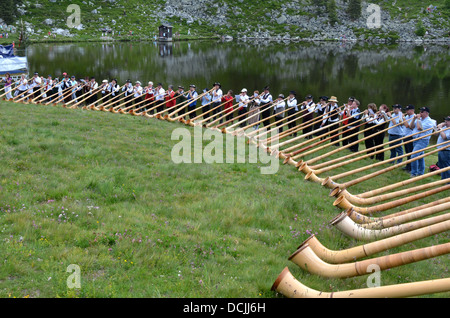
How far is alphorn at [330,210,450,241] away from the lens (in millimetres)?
7864

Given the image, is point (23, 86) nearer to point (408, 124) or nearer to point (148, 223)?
point (148, 223)

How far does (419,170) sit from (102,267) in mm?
12578

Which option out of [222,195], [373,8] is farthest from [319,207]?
[373,8]

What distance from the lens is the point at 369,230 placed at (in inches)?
338

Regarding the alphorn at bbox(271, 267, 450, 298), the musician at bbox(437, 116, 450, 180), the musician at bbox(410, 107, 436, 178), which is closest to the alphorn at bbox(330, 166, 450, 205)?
the musician at bbox(437, 116, 450, 180)

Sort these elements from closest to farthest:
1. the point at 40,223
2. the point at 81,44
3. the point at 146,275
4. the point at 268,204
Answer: the point at 146,275, the point at 40,223, the point at 268,204, the point at 81,44

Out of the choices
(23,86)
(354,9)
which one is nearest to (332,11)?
(354,9)

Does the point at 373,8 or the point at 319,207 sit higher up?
the point at 373,8

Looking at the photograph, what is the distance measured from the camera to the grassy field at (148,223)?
254 inches

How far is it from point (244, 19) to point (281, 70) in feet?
231

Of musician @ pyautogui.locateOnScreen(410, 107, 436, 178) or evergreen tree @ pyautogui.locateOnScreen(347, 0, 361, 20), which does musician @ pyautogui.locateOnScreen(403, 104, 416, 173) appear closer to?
musician @ pyautogui.locateOnScreen(410, 107, 436, 178)

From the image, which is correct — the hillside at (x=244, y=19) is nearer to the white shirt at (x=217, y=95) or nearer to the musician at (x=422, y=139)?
the white shirt at (x=217, y=95)

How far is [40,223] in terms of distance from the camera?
25.6ft
